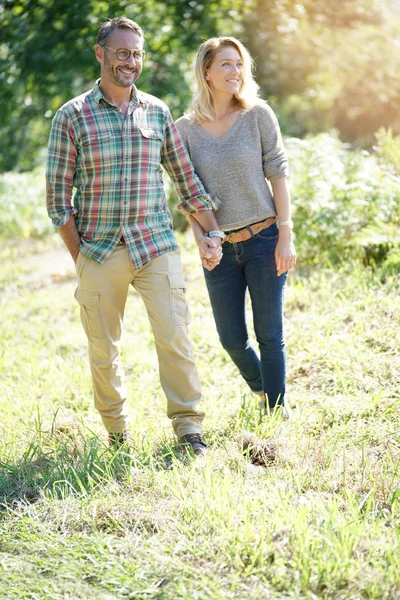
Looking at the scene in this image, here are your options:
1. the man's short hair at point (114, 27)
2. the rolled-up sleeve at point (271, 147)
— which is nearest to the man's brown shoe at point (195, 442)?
the rolled-up sleeve at point (271, 147)

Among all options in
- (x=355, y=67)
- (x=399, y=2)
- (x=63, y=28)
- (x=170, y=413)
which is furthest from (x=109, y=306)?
(x=355, y=67)

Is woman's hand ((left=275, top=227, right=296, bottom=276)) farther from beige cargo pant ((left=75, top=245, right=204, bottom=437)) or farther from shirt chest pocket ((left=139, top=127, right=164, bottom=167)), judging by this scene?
shirt chest pocket ((left=139, top=127, right=164, bottom=167))

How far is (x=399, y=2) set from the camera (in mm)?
16266

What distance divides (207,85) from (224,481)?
78.5 inches

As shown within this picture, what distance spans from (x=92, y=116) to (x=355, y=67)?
55.2 ft

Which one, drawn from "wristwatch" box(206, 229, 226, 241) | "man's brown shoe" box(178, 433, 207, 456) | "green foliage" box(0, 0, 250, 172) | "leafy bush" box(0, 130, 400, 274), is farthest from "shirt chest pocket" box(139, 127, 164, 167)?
"green foliage" box(0, 0, 250, 172)

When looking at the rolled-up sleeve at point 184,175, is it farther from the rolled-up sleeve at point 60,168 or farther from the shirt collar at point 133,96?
the rolled-up sleeve at point 60,168

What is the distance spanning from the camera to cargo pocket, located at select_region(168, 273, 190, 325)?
367 cm

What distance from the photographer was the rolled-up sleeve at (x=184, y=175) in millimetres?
3730

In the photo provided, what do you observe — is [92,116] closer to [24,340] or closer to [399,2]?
[24,340]

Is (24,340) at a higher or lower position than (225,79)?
lower

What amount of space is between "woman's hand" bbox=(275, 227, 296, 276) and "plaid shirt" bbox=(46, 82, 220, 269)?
1.24 ft

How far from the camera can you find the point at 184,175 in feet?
12.3

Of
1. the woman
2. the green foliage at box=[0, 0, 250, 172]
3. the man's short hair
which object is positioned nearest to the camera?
the man's short hair
